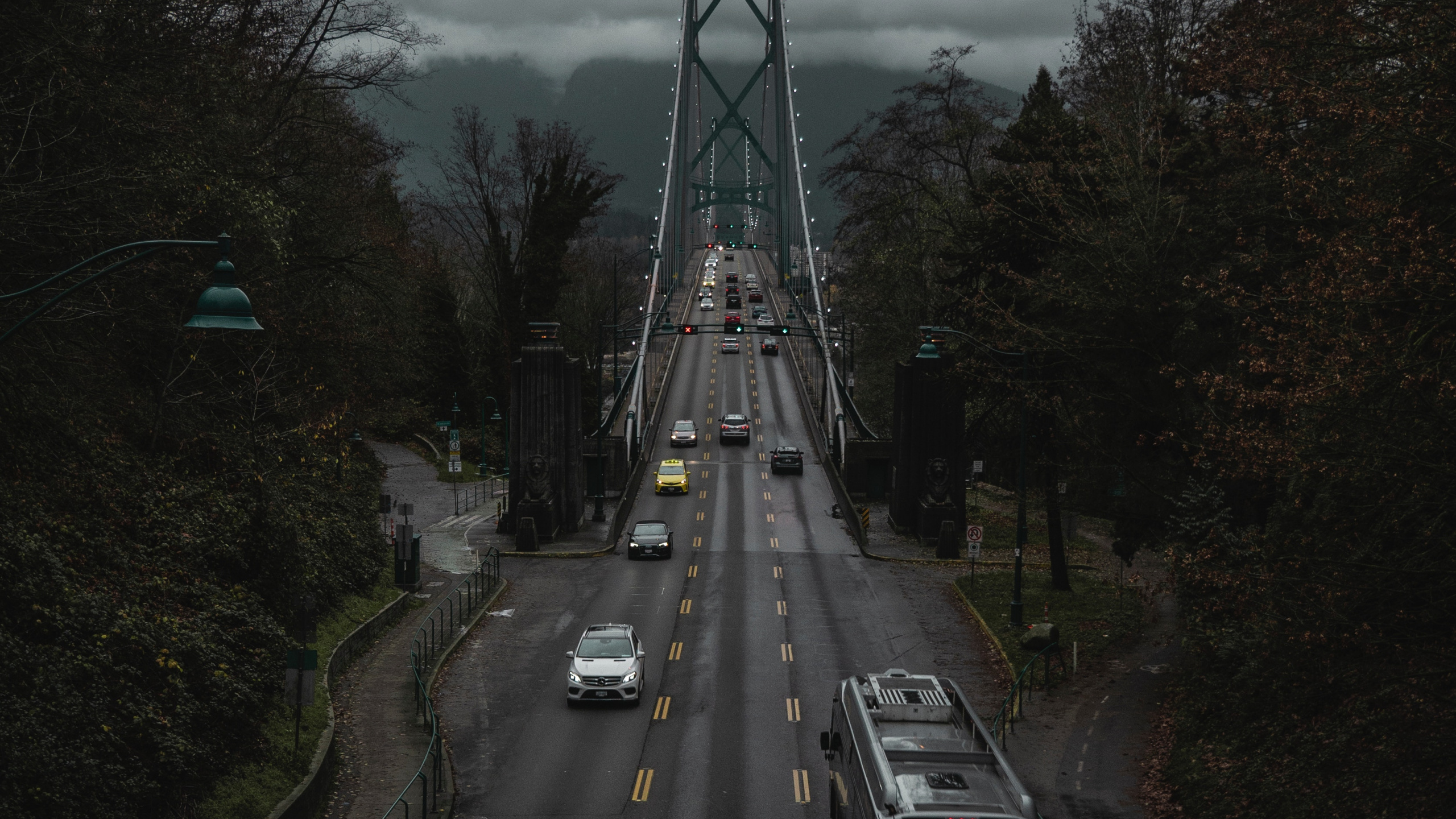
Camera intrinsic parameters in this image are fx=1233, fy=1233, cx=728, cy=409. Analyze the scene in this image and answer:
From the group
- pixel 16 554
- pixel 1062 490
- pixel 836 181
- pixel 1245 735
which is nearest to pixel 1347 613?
pixel 1245 735

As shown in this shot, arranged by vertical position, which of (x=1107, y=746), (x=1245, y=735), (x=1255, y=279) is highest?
(x=1255, y=279)

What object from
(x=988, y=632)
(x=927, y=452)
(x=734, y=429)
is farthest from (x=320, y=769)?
(x=734, y=429)

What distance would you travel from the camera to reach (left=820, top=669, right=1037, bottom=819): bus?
12.5 metres

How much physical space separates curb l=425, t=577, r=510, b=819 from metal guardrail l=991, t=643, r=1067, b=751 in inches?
355

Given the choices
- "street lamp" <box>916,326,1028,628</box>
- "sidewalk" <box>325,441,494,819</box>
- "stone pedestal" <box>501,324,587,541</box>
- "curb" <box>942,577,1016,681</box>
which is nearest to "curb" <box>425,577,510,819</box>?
"sidewalk" <box>325,441,494,819</box>

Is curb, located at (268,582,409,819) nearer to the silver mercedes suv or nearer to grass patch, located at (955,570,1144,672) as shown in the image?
the silver mercedes suv

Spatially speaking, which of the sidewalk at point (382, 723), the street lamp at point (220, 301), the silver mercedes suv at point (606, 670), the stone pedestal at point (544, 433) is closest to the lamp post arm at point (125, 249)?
the street lamp at point (220, 301)

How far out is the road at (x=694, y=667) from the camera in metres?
20.2

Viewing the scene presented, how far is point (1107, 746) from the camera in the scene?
72.5 feet

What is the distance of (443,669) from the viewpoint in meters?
28.0

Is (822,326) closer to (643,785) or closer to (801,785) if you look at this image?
(801,785)

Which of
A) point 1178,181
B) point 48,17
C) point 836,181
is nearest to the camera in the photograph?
point 48,17

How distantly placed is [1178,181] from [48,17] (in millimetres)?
24395

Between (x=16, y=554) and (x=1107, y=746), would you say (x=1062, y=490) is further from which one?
(x=16, y=554)
